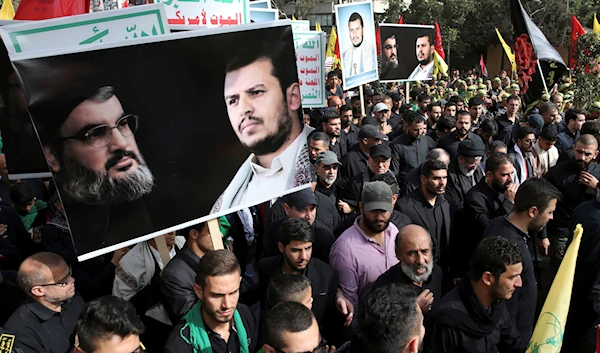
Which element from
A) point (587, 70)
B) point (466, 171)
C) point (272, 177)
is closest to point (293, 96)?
point (272, 177)

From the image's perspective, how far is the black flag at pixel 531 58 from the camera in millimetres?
8703

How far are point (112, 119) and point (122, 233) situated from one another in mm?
593

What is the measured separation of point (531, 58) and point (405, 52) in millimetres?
3028

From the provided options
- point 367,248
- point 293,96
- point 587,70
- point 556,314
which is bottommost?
point 587,70

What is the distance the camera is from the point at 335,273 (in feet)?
12.6

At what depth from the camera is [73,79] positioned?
262cm

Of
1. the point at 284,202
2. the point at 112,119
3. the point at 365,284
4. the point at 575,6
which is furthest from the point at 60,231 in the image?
the point at 575,6

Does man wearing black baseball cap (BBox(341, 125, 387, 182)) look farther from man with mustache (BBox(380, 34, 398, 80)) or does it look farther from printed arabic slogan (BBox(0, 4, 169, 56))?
man with mustache (BBox(380, 34, 398, 80))

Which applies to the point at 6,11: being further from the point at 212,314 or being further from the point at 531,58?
the point at 531,58

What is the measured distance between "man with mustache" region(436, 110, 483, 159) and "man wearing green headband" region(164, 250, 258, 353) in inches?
189

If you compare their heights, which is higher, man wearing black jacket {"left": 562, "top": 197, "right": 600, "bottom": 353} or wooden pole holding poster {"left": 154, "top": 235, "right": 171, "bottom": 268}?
wooden pole holding poster {"left": 154, "top": 235, "right": 171, "bottom": 268}

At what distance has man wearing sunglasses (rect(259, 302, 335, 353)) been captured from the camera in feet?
8.19

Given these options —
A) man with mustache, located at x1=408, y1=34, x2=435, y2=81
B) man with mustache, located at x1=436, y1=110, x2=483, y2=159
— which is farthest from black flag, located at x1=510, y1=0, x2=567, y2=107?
man with mustache, located at x1=408, y1=34, x2=435, y2=81

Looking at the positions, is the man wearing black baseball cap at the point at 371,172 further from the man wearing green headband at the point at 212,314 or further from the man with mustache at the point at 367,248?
the man wearing green headband at the point at 212,314
